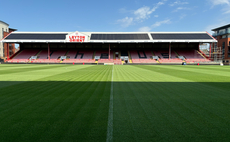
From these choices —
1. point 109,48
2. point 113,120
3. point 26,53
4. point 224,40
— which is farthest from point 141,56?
point 113,120

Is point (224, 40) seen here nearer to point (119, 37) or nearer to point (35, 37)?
point (119, 37)

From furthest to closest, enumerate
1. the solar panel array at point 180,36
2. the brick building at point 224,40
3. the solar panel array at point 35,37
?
1. the brick building at point 224,40
2. the solar panel array at point 35,37
3. the solar panel array at point 180,36

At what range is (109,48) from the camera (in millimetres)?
44625

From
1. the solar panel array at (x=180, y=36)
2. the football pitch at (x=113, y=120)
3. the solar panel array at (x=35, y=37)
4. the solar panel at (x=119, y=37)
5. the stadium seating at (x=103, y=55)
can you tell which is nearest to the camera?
the football pitch at (x=113, y=120)

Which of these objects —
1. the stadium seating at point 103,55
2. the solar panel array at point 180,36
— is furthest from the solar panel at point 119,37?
the stadium seating at point 103,55

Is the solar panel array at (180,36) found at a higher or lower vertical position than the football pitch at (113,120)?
higher

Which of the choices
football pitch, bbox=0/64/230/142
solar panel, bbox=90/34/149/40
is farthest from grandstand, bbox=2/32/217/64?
football pitch, bbox=0/64/230/142

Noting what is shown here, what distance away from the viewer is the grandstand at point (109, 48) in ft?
152

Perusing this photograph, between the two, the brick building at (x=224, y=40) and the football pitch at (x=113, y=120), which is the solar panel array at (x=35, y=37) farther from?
the brick building at (x=224, y=40)

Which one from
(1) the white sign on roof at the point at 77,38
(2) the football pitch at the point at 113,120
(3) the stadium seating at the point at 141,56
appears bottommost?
(2) the football pitch at the point at 113,120

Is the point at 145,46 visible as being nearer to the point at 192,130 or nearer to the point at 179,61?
the point at 179,61

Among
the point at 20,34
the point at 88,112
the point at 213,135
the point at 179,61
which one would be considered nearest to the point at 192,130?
the point at 213,135

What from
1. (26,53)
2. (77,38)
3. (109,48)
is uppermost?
(77,38)

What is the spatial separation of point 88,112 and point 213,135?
3.21 metres
